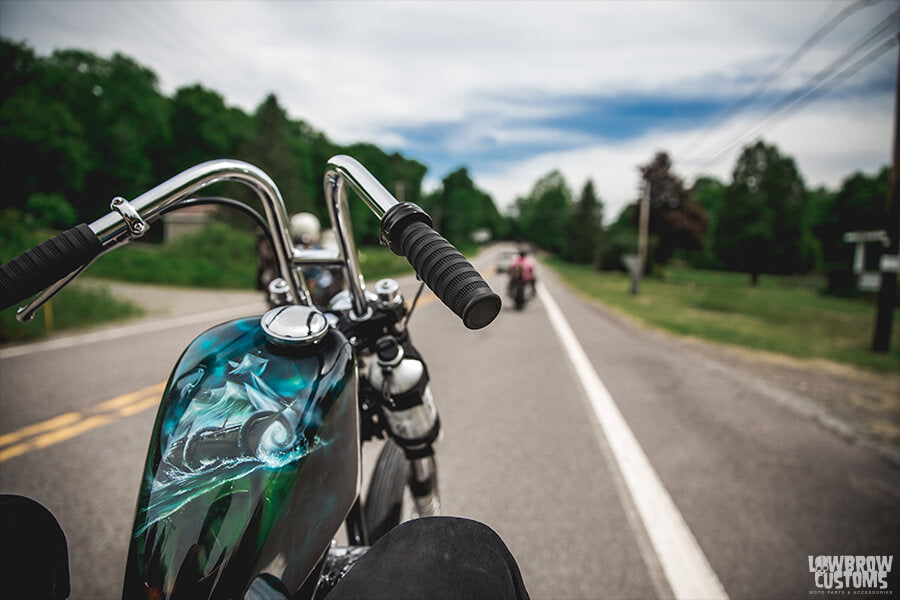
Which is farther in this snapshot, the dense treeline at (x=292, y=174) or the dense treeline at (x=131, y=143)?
the dense treeline at (x=292, y=174)

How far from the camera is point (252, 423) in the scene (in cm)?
81

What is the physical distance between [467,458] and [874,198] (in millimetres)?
53256

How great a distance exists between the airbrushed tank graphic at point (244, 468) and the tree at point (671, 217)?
148 ft

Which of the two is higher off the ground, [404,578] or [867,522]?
[404,578]

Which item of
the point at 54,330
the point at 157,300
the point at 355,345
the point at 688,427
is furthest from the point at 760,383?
the point at 157,300

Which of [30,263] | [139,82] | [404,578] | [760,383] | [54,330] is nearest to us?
[404,578]

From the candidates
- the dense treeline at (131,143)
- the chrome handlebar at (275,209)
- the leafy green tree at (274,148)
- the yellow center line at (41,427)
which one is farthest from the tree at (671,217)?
the chrome handlebar at (275,209)

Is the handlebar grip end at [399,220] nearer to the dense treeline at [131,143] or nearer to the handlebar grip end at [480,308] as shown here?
the handlebar grip end at [480,308]

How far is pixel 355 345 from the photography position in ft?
4.20

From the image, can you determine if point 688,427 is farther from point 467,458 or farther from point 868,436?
point 467,458

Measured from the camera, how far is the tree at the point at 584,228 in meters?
59.1

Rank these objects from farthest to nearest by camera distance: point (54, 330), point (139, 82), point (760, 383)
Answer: point (139, 82), point (54, 330), point (760, 383)

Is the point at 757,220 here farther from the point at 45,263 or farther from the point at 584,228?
the point at 45,263

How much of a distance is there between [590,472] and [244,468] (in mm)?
2737
